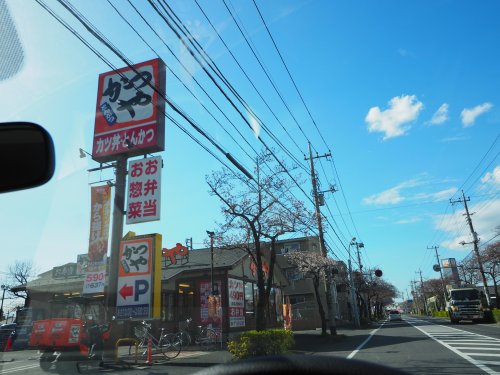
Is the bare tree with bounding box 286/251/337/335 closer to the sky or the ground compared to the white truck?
closer to the sky

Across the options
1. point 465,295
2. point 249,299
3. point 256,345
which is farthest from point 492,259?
point 256,345

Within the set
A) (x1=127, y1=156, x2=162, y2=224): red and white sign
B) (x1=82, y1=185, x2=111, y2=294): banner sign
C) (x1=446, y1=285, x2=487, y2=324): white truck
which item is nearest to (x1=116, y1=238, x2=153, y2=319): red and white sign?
(x1=82, y1=185, x2=111, y2=294): banner sign

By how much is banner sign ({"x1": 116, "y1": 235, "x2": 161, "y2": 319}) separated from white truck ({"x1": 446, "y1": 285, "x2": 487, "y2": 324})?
30090 mm

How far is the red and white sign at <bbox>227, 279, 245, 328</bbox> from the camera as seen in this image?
865 inches

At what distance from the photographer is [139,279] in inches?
521

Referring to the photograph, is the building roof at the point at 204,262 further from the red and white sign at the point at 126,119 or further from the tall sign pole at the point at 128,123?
the red and white sign at the point at 126,119

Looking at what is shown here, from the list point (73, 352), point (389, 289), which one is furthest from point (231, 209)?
point (389, 289)

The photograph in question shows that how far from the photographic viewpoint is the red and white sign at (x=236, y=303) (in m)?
22.0

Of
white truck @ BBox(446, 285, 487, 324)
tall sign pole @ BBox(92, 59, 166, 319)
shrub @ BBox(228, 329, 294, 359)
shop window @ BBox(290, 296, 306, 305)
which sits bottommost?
shrub @ BBox(228, 329, 294, 359)

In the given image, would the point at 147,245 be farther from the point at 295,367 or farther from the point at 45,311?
the point at 45,311

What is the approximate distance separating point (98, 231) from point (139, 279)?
2.03 metres

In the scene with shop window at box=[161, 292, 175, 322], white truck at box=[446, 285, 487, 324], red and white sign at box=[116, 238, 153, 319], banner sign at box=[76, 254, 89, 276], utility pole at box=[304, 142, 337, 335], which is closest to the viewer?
red and white sign at box=[116, 238, 153, 319]

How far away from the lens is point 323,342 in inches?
814

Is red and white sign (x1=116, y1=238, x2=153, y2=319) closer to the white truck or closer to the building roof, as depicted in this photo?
the building roof
